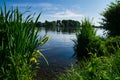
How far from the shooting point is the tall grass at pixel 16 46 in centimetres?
596

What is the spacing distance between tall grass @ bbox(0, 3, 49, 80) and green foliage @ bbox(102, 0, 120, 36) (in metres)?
15.2

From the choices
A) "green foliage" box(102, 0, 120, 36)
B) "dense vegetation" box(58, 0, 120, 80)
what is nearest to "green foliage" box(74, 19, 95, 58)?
"dense vegetation" box(58, 0, 120, 80)

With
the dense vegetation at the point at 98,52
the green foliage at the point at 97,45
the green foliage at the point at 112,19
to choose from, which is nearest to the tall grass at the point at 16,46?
the dense vegetation at the point at 98,52

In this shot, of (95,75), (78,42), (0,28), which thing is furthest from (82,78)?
(78,42)

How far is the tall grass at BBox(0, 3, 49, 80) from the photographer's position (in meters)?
5.96

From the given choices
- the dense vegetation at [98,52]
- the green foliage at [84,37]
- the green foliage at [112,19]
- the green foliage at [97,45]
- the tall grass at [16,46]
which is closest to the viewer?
the dense vegetation at [98,52]

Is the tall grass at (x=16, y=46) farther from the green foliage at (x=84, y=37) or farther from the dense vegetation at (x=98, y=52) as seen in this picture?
the green foliage at (x=84, y=37)

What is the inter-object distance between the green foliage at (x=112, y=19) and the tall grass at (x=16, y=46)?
15177mm

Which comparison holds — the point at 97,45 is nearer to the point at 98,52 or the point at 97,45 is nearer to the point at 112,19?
the point at 98,52

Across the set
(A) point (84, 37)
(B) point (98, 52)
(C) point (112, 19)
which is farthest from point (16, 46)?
(C) point (112, 19)

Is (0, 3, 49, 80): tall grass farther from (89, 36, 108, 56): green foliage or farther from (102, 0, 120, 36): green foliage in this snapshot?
(102, 0, 120, 36): green foliage

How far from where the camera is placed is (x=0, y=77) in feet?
19.7

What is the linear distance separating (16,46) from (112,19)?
1637cm

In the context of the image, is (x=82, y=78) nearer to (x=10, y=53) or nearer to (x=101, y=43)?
(x=10, y=53)
